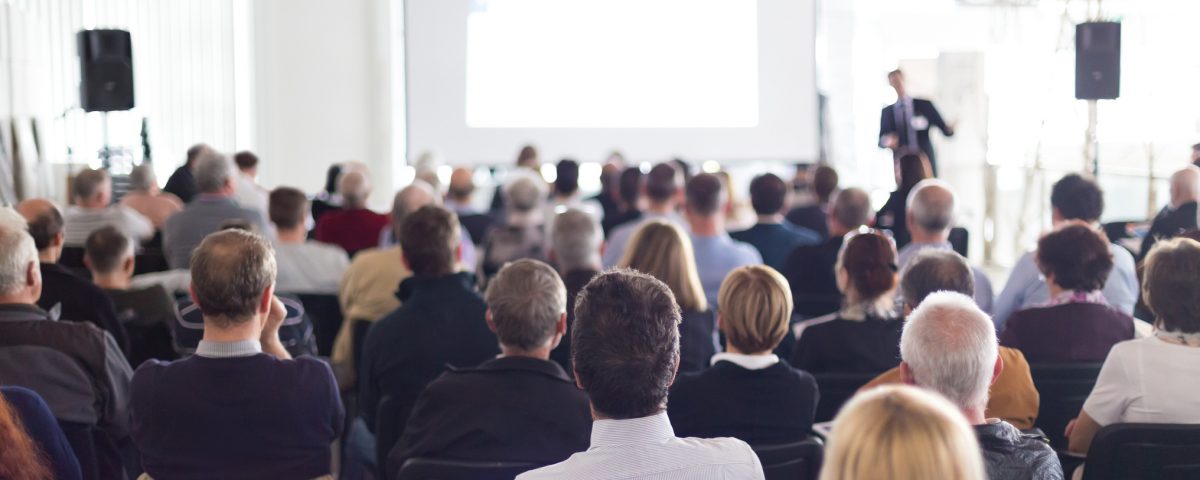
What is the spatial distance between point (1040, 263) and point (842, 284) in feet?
2.05

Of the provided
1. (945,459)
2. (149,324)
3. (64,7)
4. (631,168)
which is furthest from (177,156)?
(945,459)

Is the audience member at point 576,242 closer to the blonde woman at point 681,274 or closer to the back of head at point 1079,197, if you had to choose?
the blonde woman at point 681,274

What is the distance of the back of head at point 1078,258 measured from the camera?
3.44 meters

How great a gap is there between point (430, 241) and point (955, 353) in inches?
72.7

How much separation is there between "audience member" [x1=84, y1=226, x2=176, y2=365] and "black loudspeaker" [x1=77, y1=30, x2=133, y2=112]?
470 cm

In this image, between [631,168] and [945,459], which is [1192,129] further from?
[945,459]

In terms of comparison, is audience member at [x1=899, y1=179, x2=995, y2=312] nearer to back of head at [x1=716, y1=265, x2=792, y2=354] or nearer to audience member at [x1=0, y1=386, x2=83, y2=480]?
back of head at [x1=716, y1=265, x2=792, y2=354]

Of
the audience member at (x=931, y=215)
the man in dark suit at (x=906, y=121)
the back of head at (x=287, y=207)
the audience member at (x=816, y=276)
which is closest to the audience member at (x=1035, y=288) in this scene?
the audience member at (x=931, y=215)

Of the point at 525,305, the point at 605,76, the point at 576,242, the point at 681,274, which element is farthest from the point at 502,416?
the point at 605,76

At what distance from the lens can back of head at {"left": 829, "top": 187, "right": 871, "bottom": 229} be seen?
504 centimetres

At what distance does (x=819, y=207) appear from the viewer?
6746 mm

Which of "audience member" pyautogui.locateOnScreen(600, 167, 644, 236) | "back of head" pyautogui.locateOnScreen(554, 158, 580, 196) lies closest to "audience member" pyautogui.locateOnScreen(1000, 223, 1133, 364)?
"audience member" pyautogui.locateOnScreen(600, 167, 644, 236)

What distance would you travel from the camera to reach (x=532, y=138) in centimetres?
1045

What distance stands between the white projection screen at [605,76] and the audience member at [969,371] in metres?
8.21
